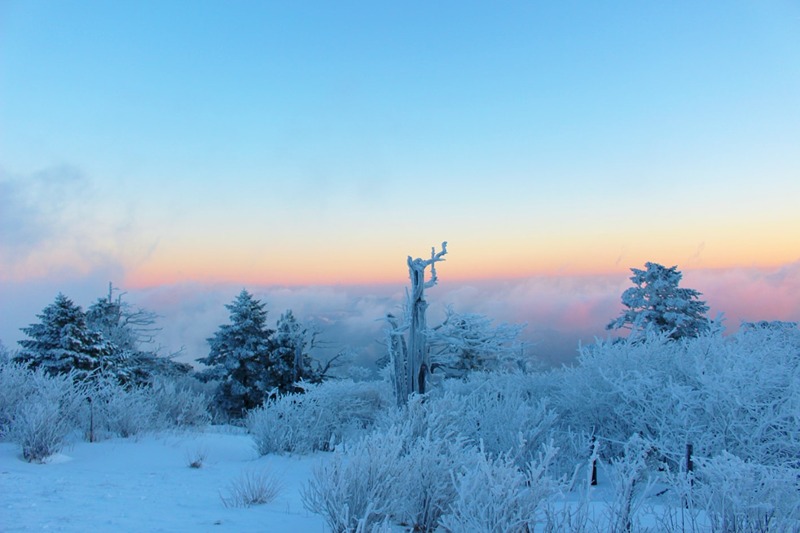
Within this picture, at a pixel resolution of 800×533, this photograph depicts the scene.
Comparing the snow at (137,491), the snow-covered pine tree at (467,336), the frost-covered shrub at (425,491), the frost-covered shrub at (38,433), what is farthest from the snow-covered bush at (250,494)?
the snow-covered pine tree at (467,336)

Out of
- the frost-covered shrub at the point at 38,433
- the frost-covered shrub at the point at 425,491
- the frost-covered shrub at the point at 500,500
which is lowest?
the frost-covered shrub at the point at 38,433

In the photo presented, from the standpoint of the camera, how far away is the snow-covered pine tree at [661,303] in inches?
891

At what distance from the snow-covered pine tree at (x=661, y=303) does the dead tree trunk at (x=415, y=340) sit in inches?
466

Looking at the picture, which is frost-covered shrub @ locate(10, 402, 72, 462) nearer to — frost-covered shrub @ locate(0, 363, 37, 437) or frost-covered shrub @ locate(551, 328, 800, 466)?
frost-covered shrub @ locate(0, 363, 37, 437)

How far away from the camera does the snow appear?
19.1 ft

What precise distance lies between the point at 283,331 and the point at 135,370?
7178 mm

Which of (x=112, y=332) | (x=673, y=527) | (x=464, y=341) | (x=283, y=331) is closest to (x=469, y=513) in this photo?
(x=673, y=527)

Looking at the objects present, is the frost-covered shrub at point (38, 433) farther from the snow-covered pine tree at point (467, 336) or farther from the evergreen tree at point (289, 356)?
the evergreen tree at point (289, 356)

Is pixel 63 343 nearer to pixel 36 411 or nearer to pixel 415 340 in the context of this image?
pixel 36 411

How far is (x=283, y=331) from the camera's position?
2895cm

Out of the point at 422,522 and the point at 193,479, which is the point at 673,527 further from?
the point at 193,479

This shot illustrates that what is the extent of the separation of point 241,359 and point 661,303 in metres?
19.3

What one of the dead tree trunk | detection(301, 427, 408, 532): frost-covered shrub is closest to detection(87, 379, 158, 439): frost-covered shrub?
the dead tree trunk

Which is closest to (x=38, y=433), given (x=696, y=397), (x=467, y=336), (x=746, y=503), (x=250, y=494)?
(x=250, y=494)
